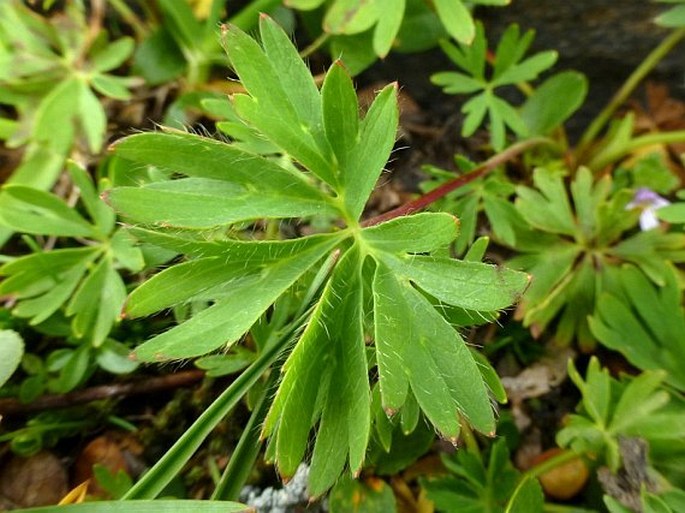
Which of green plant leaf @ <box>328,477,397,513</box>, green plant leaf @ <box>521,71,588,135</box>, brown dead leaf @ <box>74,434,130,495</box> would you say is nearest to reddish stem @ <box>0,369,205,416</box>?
brown dead leaf @ <box>74,434,130,495</box>

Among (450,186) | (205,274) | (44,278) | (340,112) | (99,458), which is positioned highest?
(340,112)

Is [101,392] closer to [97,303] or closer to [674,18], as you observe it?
[97,303]

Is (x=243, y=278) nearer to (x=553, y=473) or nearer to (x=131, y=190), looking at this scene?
(x=131, y=190)

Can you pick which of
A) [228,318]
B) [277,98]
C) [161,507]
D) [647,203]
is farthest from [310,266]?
[647,203]

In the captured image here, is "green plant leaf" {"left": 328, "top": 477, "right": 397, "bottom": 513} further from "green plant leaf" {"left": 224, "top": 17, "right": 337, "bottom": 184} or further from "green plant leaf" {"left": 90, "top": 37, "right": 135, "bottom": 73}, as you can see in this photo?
"green plant leaf" {"left": 90, "top": 37, "right": 135, "bottom": 73}

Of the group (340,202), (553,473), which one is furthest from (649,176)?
(340,202)

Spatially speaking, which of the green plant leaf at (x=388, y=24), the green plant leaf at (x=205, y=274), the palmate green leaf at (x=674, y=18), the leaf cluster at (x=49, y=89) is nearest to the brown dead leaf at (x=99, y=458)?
the green plant leaf at (x=205, y=274)

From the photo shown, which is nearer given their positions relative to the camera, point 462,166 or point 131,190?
point 131,190
